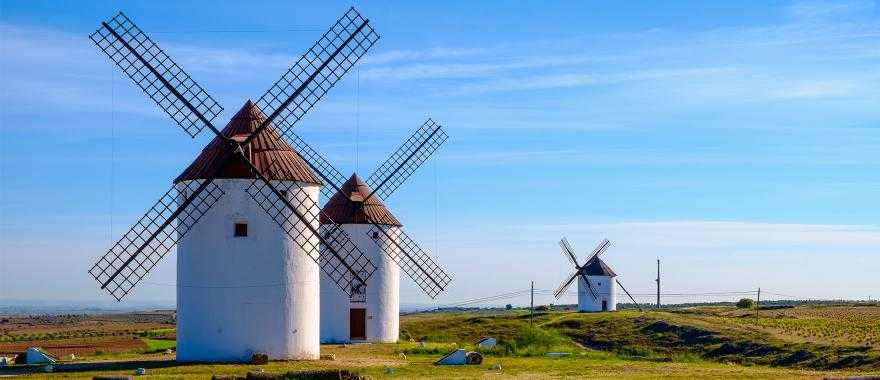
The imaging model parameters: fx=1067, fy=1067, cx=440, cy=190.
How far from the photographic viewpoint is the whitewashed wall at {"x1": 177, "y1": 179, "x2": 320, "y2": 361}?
35.3m

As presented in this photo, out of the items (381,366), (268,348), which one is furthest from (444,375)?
(268,348)

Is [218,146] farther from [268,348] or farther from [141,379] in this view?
[141,379]

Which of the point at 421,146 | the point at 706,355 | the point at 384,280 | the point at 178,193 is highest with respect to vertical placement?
the point at 421,146

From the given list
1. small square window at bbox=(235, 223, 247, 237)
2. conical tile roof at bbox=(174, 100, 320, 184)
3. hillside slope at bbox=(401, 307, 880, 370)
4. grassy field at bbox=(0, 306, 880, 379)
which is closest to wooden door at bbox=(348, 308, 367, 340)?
grassy field at bbox=(0, 306, 880, 379)

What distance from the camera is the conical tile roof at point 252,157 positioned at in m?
35.7

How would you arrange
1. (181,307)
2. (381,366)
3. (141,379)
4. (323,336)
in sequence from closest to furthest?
(141,379), (381,366), (181,307), (323,336)

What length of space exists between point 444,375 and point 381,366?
429 cm

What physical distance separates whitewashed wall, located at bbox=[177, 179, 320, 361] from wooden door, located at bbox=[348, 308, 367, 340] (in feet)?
45.2

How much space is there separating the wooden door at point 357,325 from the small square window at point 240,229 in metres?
15.3

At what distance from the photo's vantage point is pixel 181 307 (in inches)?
1433

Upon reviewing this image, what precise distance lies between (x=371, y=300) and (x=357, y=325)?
1.33 metres

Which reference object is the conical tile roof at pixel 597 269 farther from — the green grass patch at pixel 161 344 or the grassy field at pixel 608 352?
the green grass patch at pixel 161 344

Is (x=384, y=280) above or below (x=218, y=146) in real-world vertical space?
below

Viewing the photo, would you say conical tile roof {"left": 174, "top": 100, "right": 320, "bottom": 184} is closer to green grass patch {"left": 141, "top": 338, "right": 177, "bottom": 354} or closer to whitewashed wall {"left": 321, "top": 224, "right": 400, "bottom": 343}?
green grass patch {"left": 141, "top": 338, "right": 177, "bottom": 354}
